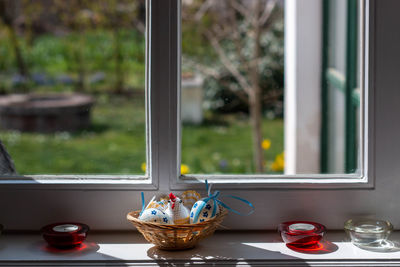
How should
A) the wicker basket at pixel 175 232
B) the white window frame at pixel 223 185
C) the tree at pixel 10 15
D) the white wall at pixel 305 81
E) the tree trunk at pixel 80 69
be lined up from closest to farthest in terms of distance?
the wicker basket at pixel 175 232, the white window frame at pixel 223 185, the white wall at pixel 305 81, the tree at pixel 10 15, the tree trunk at pixel 80 69

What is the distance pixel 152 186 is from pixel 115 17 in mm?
3535

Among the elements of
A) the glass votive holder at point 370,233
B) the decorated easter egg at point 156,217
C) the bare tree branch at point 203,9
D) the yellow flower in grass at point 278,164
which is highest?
the bare tree branch at point 203,9


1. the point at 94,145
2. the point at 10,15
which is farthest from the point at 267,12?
the point at 10,15

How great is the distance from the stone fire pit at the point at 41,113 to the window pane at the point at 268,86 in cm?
91

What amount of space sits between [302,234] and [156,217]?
0.25m

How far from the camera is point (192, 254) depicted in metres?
0.86

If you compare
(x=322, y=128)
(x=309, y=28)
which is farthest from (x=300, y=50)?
(x=322, y=128)

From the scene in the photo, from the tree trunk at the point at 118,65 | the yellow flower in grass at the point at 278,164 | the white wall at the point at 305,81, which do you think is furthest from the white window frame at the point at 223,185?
the tree trunk at the point at 118,65

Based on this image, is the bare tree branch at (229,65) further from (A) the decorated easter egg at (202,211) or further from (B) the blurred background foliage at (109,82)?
(A) the decorated easter egg at (202,211)

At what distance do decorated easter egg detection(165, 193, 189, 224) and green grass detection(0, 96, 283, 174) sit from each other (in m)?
2.77

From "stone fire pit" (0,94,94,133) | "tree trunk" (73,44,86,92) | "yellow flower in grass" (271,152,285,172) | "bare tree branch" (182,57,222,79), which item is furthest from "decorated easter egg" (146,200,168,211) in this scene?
"tree trunk" (73,44,86,92)

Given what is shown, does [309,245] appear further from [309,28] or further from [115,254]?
[309,28]

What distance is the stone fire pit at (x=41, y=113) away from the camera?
13.7 ft

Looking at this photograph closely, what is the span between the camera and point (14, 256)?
0.85m
